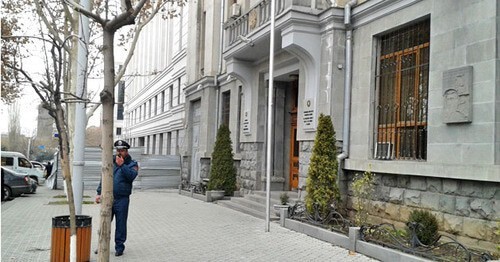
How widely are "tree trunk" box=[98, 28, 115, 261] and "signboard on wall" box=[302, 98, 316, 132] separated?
7.45 meters

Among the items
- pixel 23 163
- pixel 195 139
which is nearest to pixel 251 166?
pixel 195 139

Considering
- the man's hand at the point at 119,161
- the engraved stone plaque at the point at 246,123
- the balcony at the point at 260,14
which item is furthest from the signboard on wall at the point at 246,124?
the man's hand at the point at 119,161

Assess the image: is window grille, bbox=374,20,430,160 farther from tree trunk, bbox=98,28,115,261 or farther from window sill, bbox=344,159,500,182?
tree trunk, bbox=98,28,115,261

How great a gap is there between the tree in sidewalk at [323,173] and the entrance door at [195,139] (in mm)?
11863

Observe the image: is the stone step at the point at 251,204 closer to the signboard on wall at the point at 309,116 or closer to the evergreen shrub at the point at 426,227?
the signboard on wall at the point at 309,116

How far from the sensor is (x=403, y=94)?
9578 millimetres

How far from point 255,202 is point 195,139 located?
957 centimetres

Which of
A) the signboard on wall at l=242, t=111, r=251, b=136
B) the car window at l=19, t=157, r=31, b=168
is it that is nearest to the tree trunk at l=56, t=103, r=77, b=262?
the signboard on wall at l=242, t=111, r=251, b=136

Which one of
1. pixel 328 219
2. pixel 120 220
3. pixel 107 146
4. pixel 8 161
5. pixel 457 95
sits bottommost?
pixel 328 219

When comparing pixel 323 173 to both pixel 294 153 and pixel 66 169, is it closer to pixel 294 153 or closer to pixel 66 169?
pixel 294 153

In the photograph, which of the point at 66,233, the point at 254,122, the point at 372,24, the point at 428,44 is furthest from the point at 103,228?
the point at 254,122

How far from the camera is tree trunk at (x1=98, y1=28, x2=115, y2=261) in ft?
15.1

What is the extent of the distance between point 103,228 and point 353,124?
733cm

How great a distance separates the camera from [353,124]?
10828 millimetres
